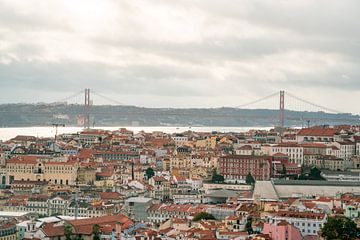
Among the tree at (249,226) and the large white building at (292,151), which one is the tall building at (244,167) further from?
the tree at (249,226)

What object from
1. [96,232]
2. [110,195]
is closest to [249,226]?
[96,232]

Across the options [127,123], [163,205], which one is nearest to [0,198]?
[163,205]

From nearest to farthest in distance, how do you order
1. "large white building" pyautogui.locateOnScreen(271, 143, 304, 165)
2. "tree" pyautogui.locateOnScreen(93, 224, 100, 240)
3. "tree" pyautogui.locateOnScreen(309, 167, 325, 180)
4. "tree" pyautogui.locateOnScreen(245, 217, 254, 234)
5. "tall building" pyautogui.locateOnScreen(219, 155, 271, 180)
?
"tree" pyautogui.locateOnScreen(245, 217, 254, 234) → "tree" pyautogui.locateOnScreen(93, 224, 100, 240) → "tree" pyautogui.locateOnScreen(309, 167, 325, 180) → "tall building" pyautogui.locateOnScreen(219, 155, 271, 180) → "large white building" pyautogui.locateOnScreen(271, 143, 304, 165)

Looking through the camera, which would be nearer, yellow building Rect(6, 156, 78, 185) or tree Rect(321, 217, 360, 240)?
tree Rect(321, 217, 360, 240)

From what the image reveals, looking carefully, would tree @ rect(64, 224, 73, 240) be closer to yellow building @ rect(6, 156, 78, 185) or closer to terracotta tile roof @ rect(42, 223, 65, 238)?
terracotta tile roof @ rect(42, 223, 65, 238)

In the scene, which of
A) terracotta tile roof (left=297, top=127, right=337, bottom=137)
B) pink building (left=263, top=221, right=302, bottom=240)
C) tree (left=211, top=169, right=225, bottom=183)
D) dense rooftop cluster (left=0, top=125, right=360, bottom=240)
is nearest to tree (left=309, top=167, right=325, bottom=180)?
dense rooftop cluster (left=0, top=125, right=360, bottom=240)

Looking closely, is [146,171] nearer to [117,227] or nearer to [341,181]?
[341,181]

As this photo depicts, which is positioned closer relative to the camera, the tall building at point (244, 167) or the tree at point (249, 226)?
the tree at point (249, 226)

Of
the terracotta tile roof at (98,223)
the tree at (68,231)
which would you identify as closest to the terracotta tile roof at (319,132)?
the terracotta tile roof at (98,223)

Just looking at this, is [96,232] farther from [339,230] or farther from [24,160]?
[24,160]
